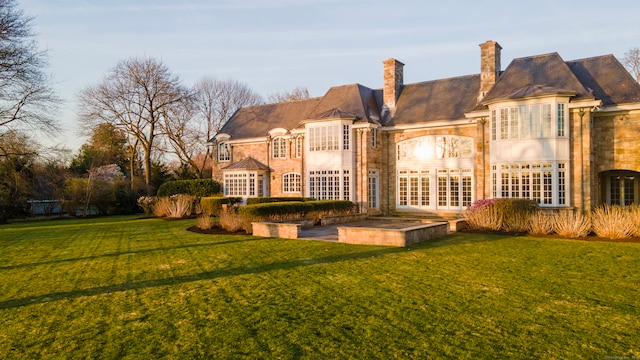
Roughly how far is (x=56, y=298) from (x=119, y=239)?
7.54 m

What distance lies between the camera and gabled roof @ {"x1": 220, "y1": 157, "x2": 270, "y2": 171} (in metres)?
26.6

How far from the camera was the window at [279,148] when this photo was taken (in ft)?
87.2

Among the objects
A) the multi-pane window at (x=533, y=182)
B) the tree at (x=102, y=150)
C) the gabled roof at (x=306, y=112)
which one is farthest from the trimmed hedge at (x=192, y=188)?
the multi-pane window at (x=533, y=182)

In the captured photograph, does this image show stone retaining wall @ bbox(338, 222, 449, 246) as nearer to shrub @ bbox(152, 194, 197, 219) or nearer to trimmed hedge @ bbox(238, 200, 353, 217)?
trimmed hedge @ bbox(238, 200, 353, 217)

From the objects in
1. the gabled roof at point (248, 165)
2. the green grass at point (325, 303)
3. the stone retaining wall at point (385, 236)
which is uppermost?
the gabled roof at point (248, 165)

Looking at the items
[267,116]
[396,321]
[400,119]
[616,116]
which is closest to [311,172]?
[400,119]

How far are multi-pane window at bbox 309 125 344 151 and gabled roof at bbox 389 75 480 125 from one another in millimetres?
3295

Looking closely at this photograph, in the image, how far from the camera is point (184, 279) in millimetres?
7469

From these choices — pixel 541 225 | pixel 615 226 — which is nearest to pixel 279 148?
pixel 541 225

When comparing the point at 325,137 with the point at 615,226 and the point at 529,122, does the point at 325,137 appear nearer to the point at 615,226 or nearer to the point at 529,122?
the point at 529,122

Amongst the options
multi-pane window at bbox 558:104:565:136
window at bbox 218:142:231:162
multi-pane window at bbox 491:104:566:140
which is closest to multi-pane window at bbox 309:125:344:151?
multi-pane window at bbox 491:104:566:140

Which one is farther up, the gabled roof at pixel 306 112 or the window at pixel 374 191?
the gabled roof at pixel 306 112

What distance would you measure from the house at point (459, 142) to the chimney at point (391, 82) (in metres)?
0.08

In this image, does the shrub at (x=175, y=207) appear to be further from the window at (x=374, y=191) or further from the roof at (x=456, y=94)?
the window at (x=374, y=191)
